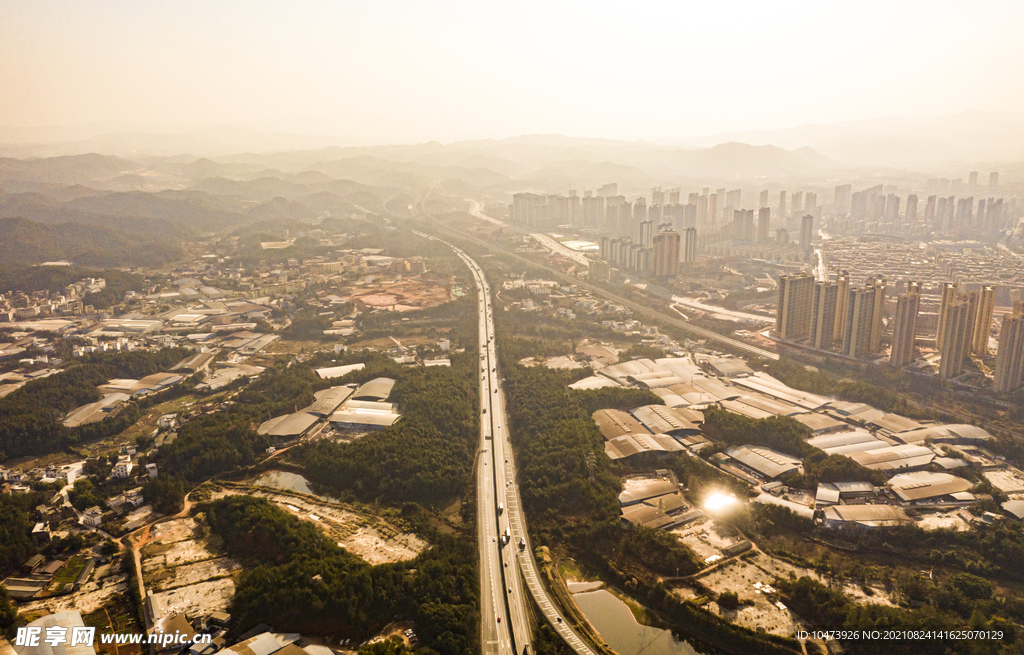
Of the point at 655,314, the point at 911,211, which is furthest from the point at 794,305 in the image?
the point at 911,211

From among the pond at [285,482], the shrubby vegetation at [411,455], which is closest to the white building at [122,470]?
the pond at [285,482]

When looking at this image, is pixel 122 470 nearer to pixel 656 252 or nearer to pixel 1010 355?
pixel 1010 355

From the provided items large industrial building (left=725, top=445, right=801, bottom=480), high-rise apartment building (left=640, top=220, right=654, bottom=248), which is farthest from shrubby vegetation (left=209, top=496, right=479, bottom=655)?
high-rise apartment building (left=640, top=220, right=654, bottom=248)

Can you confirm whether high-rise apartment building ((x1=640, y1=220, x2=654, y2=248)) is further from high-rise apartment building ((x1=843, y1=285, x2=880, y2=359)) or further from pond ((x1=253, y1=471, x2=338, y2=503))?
pond ((x1=253, y1=471, x2=338, y2=503))

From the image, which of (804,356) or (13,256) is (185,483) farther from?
(13,256)

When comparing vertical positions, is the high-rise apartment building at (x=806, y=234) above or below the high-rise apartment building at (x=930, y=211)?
below

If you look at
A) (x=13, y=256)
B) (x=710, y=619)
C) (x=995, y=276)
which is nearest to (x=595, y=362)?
(x=710, y=619)

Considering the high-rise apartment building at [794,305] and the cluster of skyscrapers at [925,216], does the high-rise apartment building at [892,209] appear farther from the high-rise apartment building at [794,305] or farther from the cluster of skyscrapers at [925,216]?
the high-rise apartment building at [794,305]
